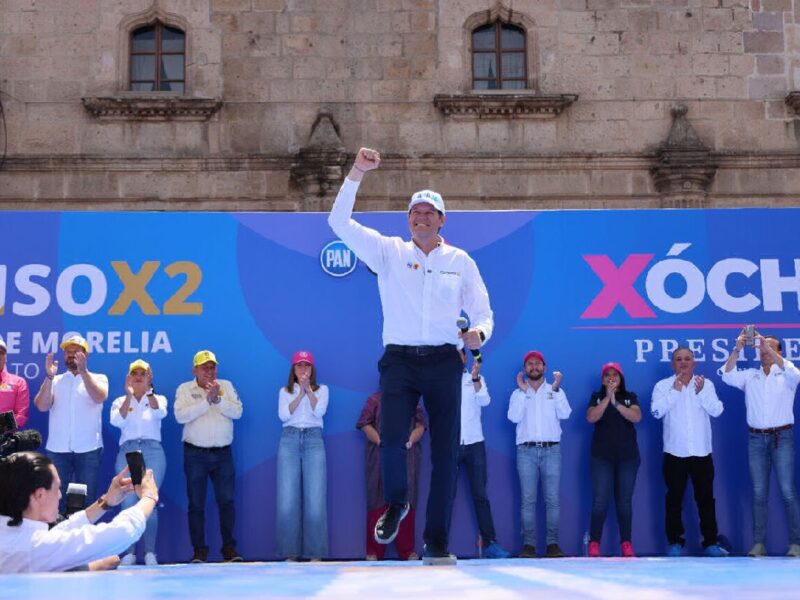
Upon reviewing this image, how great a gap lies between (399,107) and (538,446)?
27.5 feet

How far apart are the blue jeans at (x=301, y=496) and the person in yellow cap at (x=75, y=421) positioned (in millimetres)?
1721

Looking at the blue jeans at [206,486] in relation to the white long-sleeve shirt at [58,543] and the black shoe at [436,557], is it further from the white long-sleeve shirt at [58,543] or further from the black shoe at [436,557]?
the white long-sleeve shirt at [58,543]

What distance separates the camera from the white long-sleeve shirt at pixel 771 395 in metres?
10.8

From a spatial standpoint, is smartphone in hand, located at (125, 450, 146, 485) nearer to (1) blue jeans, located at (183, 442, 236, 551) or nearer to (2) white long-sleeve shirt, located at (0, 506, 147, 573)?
(2) white long-sleeve shirt, located at (0, 506, 147, 573)

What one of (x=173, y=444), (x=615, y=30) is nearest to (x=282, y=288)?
(x=173, y=444)

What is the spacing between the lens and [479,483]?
1077cm

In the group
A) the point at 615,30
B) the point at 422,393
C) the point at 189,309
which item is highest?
the point at 615,30

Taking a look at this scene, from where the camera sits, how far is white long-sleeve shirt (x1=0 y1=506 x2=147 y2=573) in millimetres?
5621

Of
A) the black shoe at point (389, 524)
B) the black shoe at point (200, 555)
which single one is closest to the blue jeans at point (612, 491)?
the black shoe at point (200, 555)

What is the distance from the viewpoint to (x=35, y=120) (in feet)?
58.4

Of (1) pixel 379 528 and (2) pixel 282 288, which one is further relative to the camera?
(2) pixel 282 288

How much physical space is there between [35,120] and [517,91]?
24.7 feet

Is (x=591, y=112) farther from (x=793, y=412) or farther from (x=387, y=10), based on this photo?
(x=793, y=412)

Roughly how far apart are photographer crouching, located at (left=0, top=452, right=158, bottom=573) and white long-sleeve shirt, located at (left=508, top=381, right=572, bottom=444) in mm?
5603
